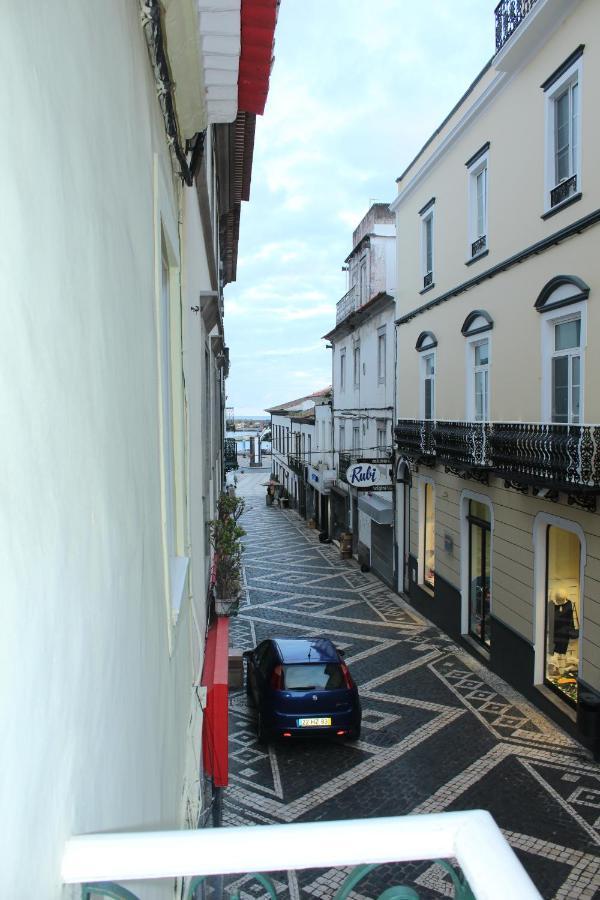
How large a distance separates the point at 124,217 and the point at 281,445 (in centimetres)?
5180

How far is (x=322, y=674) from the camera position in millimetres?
10883

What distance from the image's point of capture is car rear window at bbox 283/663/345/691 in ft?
35.2

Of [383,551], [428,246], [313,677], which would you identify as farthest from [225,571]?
[383,551]

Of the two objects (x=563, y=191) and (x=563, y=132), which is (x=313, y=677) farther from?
(x=563, y=132)

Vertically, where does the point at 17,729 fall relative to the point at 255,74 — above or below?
below

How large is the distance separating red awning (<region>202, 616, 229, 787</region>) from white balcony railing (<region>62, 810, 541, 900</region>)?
4965 millimetres

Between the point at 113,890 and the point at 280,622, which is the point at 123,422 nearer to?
the point at 113,890

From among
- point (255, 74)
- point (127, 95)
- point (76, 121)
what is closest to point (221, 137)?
point (255, 74)

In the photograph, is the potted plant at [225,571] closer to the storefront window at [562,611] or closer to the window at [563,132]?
the storefront window at [562,611]

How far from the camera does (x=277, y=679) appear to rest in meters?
10.8

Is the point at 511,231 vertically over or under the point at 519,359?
over

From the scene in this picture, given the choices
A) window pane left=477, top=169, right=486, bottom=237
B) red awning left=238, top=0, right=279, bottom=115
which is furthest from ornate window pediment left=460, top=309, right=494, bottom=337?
red awning left=238, top=0, right=279, bottom=115

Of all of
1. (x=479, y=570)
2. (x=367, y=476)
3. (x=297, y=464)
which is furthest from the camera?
(x=297, y=464)

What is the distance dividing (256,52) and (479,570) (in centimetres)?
1297
